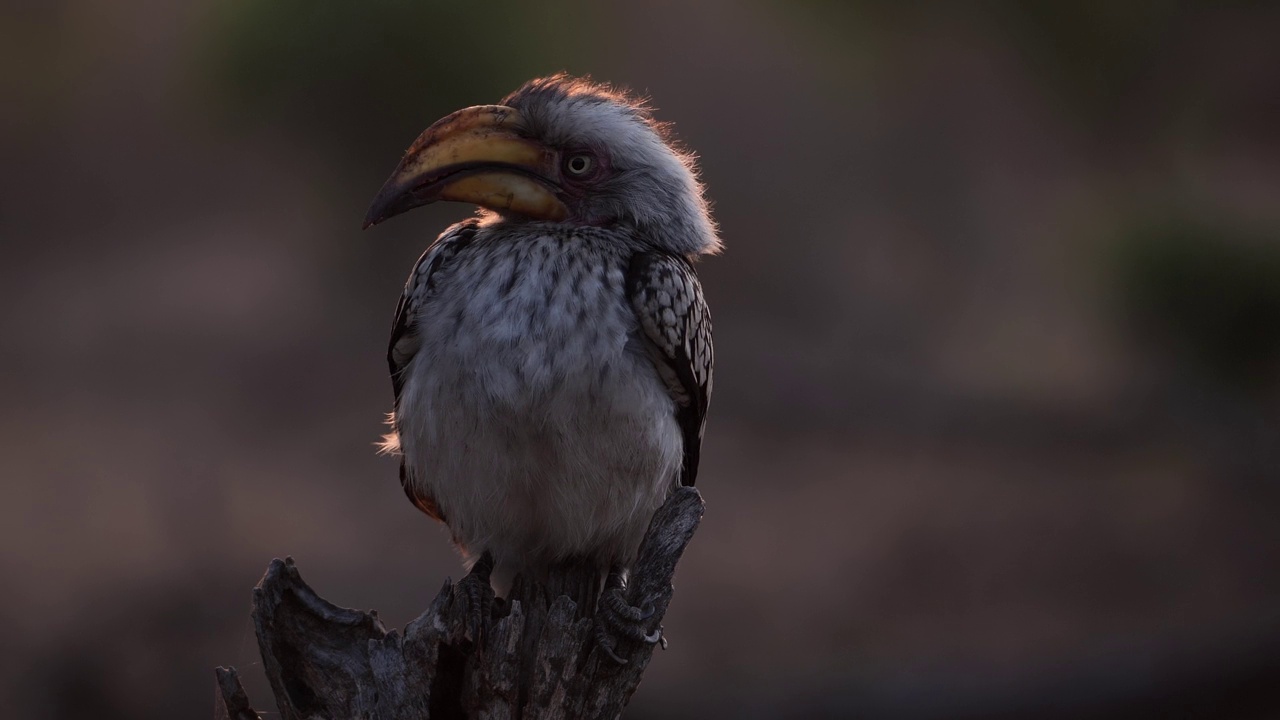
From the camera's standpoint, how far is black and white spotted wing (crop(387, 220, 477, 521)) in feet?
8.37

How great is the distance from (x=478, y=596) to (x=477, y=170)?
825 millimetres

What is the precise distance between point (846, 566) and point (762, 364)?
3.81 feet

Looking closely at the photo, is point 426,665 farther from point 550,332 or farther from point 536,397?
point 550,332

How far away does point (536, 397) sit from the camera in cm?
235

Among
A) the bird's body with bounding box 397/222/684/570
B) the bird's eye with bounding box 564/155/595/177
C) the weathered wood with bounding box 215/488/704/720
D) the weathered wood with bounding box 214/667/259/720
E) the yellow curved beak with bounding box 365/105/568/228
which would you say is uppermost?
the bird's eye with bounding box 564/155/595/177

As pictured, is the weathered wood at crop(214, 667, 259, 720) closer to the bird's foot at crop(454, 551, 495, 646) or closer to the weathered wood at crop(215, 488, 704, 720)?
the weathered wood at crop(215, 488, 704, 720)

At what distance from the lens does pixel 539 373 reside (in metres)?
2.35

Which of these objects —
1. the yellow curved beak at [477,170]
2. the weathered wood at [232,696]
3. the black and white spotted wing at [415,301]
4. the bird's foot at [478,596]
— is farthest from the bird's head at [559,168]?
the weathered wood at [232,696]

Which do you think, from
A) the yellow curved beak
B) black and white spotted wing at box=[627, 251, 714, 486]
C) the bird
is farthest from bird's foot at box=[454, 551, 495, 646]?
the yellow curved beak

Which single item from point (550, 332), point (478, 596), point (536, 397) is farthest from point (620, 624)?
point (550, 332)

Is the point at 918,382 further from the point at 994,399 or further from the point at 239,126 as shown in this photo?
the point at 239,126

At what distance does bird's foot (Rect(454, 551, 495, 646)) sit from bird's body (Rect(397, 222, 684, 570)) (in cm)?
6

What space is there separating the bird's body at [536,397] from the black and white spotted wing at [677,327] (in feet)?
0.08

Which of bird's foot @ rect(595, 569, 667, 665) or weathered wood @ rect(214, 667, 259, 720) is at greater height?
bird's foot @ rect(595, 569, 667, 665)
